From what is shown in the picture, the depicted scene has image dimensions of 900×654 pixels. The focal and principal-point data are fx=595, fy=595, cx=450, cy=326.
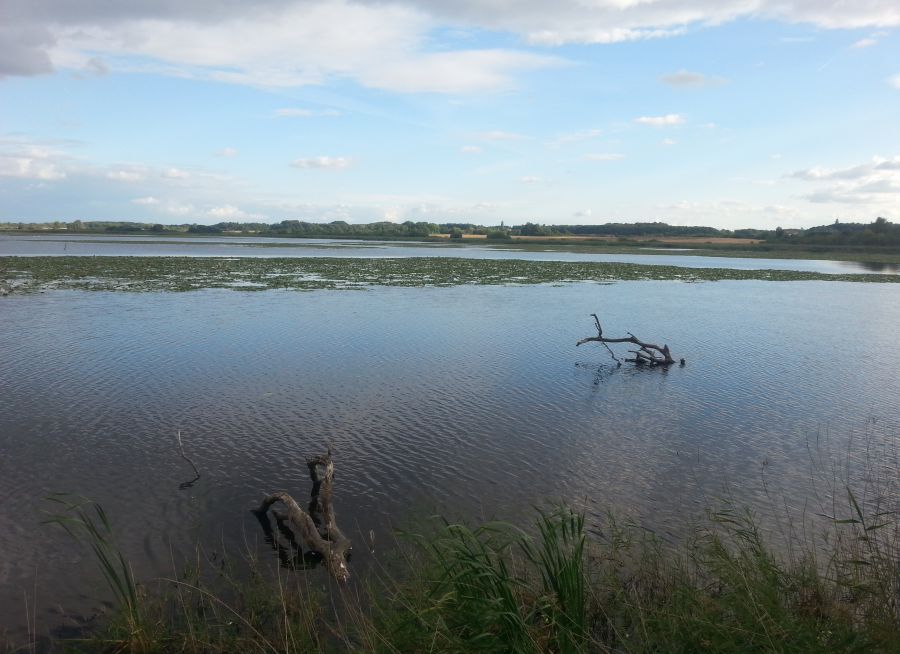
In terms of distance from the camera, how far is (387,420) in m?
16.8

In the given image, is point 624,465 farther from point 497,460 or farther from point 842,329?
point 842,329

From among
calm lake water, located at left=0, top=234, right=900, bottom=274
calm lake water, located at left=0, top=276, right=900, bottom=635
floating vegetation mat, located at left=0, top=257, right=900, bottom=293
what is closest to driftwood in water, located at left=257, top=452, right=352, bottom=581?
calm lake water, located at left=0, top=276, right=900, bottom=635

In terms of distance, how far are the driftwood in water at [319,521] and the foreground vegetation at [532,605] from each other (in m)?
0.46

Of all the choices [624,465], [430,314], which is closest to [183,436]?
[624,465]

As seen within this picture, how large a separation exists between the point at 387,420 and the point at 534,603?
1084 centimetres

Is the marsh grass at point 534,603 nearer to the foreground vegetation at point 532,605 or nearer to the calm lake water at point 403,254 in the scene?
the foreground vegetation at point 532,605

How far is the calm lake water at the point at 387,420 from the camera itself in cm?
1145

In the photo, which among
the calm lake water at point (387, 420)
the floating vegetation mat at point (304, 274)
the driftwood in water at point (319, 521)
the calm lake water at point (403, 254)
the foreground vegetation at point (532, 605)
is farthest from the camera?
the calm lake water at point (403, 254)

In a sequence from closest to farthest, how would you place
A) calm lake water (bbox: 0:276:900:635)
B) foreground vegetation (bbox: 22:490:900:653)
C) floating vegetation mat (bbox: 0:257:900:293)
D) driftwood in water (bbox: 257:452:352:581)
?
foreground vegetation (bbox: 22:490:900:653) → driftwood in water (bbox: 257:452:352:581) → calm lake water (bbox: 0:276:900:635) → floating vegetation mat (bbox: 0:257:900:293)

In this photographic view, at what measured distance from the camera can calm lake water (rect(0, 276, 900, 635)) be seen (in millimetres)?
11453

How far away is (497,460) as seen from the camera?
14.1m

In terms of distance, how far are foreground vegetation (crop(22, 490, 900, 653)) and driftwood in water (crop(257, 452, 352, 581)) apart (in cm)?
46

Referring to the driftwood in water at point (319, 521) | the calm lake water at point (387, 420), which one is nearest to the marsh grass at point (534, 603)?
the driftwood in water at point (319, 521)

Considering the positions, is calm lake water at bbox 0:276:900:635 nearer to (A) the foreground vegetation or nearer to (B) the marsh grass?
(B) the marsh grass
